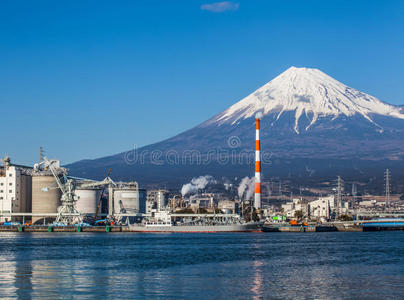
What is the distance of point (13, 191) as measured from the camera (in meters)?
117

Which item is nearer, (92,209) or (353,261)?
(353,261)

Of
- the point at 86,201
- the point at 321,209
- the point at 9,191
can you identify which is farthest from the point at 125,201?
the point at 321,209

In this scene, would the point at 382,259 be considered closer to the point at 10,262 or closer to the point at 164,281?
the point at 164,281

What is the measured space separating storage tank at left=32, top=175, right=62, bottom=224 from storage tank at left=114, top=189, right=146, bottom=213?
11727 millimetres

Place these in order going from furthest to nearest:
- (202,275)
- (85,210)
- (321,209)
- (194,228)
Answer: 1. (321,209)
2. (85,210)
3. (194,228)
4. (202,275)

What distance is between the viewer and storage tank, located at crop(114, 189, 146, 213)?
127750 mm

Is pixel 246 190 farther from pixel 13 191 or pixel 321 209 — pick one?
pixel 13 191

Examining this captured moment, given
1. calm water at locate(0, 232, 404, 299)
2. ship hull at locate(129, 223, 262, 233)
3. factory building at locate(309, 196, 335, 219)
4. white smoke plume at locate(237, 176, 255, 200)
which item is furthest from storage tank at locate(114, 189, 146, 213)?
calm water at locate(0, 232, 404, 299)

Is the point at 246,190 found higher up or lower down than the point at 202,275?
higher up

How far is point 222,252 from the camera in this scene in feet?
177

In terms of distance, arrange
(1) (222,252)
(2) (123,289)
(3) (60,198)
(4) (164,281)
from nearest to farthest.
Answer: (2) (123,289), (4) (164,281), (1) (222,252), (3) (60,198)

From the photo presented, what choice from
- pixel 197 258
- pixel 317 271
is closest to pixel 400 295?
pixel 317 271

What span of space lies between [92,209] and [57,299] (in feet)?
330

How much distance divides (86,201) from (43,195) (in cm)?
903
